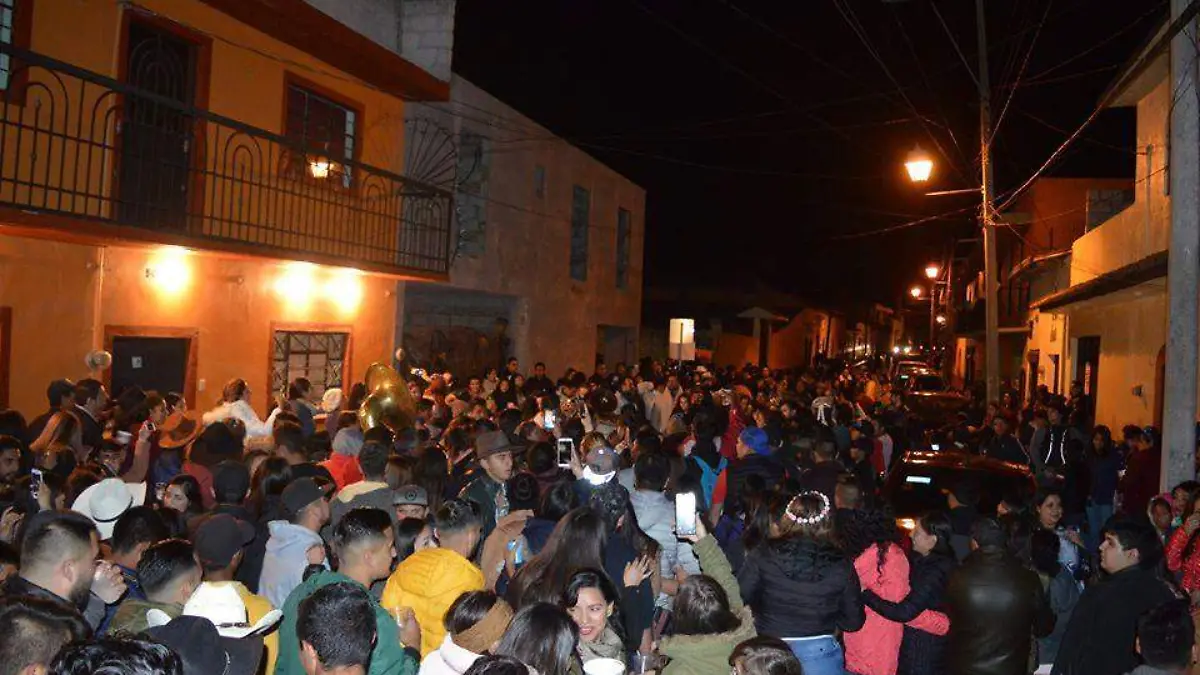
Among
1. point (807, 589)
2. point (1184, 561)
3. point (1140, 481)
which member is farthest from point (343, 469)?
point (1140, 481)

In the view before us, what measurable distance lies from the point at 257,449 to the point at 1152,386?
1530cm

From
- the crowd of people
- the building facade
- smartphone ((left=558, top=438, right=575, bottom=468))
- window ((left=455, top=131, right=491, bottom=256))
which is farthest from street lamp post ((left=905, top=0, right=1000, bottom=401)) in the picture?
smartphone ((left=558, top=438, right=575, bottom=468))

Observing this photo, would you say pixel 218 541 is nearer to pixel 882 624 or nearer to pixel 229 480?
pixel 229 480

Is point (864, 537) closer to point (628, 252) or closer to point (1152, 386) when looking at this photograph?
point (1152, 386)

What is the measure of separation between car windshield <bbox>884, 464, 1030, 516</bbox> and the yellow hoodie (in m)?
6.31

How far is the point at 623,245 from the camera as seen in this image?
1375 inches

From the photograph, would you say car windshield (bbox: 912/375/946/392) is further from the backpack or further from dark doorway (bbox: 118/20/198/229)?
dark doorway (bbox: 118/20/198/229)

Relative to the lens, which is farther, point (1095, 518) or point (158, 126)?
point (1095, 518)

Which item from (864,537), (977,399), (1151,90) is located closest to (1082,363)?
(977,399)

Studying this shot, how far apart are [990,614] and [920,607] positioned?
39 centimetres

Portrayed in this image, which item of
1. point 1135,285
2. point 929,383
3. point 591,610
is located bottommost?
point 591,610

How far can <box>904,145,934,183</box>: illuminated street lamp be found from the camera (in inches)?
775

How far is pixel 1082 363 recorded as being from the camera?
26047mm

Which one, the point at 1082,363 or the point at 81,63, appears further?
the point at 1082,363
